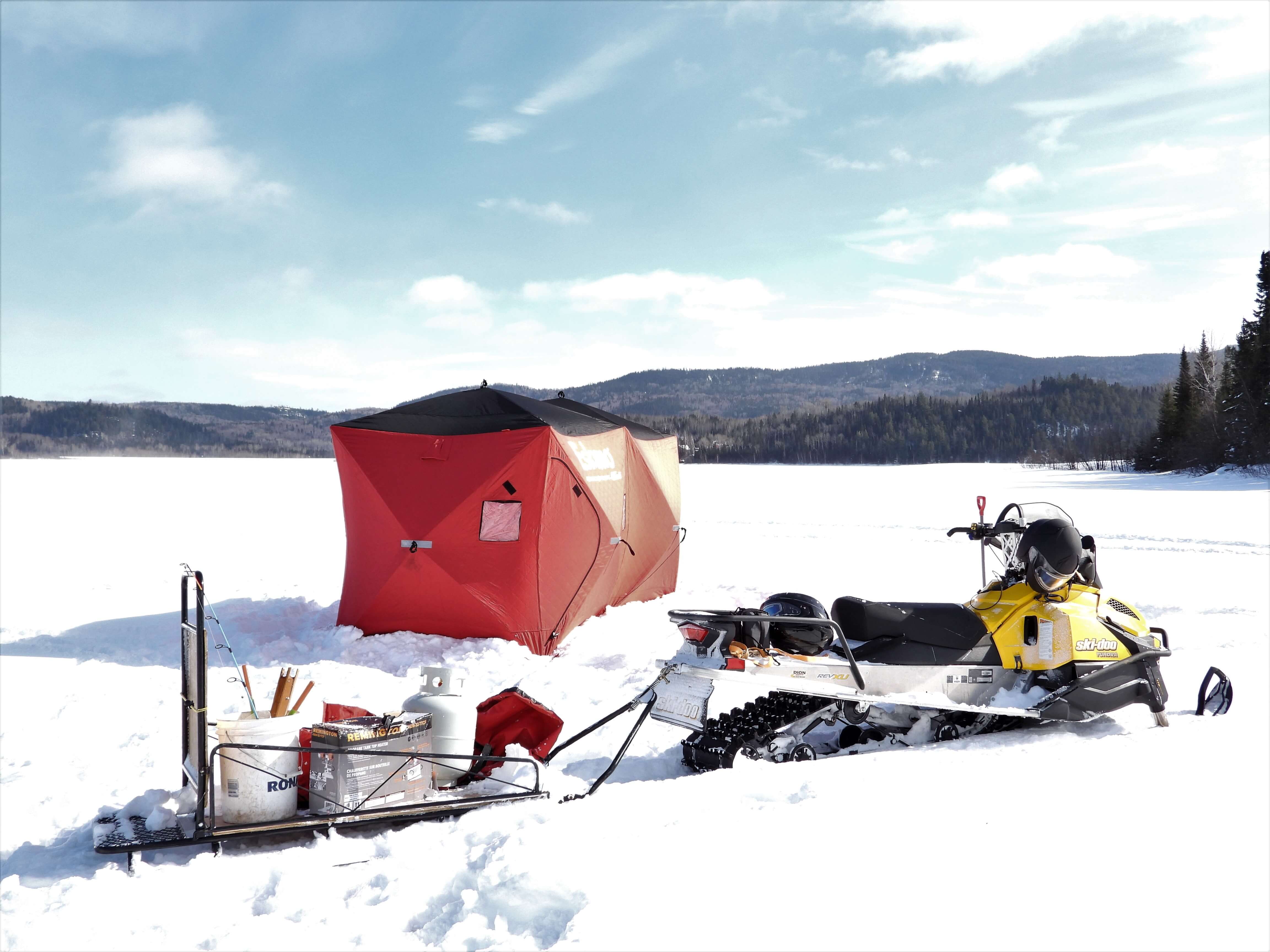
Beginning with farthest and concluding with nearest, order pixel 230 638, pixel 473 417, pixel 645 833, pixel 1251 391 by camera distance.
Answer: pixel 1251 391 → pixel 230 638 → pixel 473 417 → pixel 645 833

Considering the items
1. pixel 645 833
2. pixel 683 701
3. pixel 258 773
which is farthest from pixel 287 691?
pixel 683 701

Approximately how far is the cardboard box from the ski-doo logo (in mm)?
4130

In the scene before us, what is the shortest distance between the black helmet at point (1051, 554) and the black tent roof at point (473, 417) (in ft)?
13.2

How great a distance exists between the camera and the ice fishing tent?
23.7 ft

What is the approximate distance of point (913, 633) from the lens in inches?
182

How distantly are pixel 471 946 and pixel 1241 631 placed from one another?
299 inches

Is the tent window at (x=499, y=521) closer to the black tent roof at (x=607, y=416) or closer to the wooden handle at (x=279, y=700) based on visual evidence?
the black tent roof at (x=607, y=416)

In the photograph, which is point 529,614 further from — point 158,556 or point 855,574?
point 158,556

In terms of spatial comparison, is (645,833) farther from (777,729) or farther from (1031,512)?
(1031,512)

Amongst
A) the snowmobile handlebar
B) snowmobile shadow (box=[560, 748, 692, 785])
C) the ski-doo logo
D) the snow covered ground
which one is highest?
the ski-doo logo

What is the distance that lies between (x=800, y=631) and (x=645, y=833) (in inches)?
58.7

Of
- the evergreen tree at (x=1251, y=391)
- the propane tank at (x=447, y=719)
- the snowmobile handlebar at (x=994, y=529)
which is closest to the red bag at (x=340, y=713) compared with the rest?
the propane tank at (x=447, y=719)

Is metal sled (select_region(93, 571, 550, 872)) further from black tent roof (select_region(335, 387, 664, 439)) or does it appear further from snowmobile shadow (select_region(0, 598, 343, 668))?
black tent roof (select_region(335, 387, 664, 439))

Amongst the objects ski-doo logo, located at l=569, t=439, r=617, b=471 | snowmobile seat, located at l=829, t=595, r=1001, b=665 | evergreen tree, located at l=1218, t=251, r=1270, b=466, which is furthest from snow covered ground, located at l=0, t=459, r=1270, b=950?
evergreen tree, located at l=1218, t=251, r=1270, b=466
